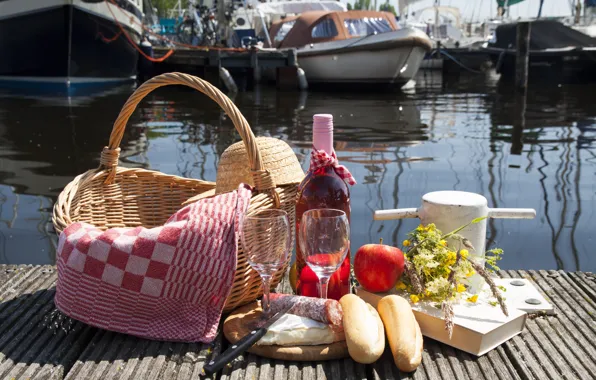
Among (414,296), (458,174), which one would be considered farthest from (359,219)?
(414,296)

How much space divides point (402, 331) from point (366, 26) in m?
18.5

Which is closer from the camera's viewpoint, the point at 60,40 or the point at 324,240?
the point at 324,240

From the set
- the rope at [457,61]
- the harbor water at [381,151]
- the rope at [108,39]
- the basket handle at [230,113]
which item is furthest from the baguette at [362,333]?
the rope at [457,61]

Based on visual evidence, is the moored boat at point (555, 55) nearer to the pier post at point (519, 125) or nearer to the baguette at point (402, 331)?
the pier post at point (519, 125)

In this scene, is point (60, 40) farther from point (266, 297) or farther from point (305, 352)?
point (305, 352)

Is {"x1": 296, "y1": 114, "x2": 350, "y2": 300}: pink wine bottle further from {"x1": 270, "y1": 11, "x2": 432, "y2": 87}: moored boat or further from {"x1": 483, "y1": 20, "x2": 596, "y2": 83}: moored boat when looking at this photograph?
{"x1": 483, "y1": 20, "x2": 596, "y2": 83}: moored boat

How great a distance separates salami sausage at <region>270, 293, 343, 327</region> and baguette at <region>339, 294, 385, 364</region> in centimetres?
2

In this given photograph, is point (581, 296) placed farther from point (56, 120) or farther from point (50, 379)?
point (56, 120)

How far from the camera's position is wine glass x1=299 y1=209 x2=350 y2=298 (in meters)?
1.49

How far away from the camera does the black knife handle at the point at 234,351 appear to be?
1.40 metres

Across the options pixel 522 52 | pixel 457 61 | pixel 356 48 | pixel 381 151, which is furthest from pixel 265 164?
pixel 457 61

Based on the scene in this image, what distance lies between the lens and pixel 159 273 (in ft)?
5.20

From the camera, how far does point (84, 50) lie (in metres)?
16.4

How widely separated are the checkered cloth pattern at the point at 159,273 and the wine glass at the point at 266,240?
0.09 m
